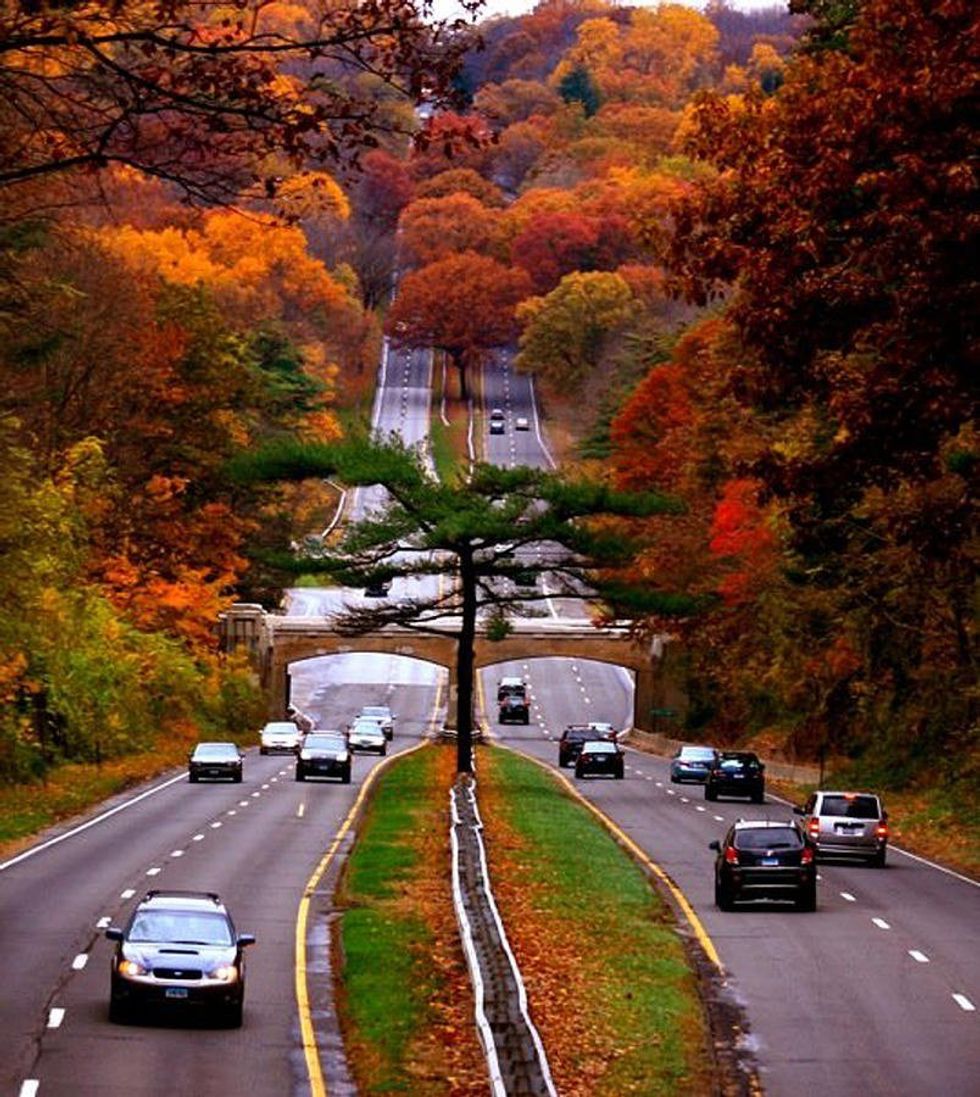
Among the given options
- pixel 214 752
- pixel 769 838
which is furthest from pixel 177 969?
pixel 214 752

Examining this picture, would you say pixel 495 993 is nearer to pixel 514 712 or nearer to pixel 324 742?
pixel 324 742

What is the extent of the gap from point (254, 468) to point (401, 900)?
2549 cm

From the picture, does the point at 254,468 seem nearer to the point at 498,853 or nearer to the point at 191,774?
the point at 191,774

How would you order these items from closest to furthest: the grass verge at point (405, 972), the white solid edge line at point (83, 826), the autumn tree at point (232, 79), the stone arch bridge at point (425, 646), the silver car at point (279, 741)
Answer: the autumn tree at point (232, 79) < the grass verge at point (405, 972) < the white solid edge line at point (83, 826) < the silver car at point (279, 741) < the stone arch bridge at point (425, 646)

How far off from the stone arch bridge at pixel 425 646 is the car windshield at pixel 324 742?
113 feet

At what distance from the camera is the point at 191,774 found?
234 feet

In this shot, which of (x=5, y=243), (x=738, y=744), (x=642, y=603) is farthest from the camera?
(x=738, y=744)

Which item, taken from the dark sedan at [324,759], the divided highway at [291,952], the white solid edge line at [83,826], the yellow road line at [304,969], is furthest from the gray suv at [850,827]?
the dark sedan at [324,759]

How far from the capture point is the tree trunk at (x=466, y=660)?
209ft

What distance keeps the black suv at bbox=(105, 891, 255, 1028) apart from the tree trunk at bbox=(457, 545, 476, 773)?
3628 centimetres

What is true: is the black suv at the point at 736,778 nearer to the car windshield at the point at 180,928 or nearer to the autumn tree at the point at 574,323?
the car windshield at the point at 180,928

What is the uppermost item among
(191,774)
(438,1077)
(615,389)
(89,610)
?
(615,389)

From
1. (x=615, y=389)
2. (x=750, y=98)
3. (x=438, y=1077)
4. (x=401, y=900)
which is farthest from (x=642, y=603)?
(x=615, y=389)

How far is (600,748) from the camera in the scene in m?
78.7
